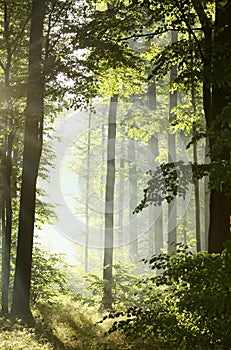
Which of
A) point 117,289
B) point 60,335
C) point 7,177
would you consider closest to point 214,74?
point 60,335

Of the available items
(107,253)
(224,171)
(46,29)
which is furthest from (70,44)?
(107,253)

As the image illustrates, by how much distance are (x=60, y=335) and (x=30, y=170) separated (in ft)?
14.3

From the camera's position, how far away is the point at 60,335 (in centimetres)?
1061

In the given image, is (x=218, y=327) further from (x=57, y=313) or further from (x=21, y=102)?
(x=21, y=102)

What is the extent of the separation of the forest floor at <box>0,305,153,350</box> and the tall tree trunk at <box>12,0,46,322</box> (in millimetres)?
732

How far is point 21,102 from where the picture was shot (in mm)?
14383

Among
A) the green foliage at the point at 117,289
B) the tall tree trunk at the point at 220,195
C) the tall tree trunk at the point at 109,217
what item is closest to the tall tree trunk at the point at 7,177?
the green foliage at the point at 117,289

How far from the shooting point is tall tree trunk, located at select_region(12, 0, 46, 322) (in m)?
12.3

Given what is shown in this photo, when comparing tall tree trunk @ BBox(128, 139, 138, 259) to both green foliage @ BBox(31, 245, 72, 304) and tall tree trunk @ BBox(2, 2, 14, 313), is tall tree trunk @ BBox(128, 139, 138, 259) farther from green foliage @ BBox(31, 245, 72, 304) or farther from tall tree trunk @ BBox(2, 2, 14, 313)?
tall tree trunk @ BBox(2, 2, 14, 313)

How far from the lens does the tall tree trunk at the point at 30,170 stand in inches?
484

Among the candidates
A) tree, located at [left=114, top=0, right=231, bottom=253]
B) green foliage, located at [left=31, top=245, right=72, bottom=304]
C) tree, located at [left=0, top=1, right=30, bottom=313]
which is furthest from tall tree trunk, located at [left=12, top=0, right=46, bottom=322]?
tree, located at [left=114, top=0, right=231, bottom=253]

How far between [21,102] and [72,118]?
32941 millimetres

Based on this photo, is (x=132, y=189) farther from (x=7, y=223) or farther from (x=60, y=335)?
(x=60, y=335)

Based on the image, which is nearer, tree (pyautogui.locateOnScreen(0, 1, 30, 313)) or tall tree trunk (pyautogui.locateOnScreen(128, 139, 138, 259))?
tree (pyautogui.locateOnScreen(0, 1, 30, 313))
